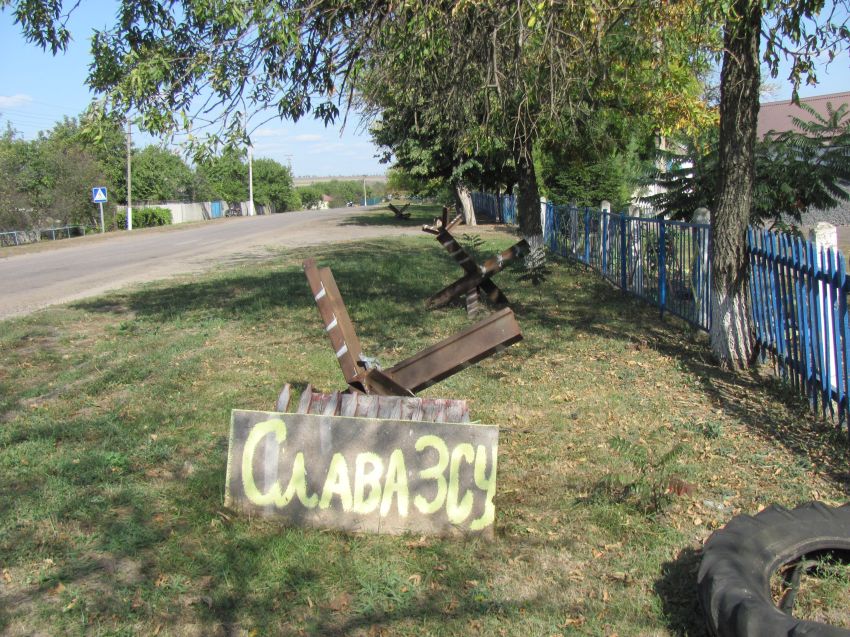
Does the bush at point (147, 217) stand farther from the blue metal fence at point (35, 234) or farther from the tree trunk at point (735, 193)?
the tree trunk at point (735, 193)

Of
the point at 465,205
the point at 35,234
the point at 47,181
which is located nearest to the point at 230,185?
the point at 47,181

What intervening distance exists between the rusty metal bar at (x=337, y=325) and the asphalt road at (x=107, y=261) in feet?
30.0

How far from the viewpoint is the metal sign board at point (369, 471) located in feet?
13.3

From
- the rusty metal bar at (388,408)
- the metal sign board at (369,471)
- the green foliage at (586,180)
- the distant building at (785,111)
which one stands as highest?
the distant building at (785,111)

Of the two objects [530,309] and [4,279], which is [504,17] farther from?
[4,279]

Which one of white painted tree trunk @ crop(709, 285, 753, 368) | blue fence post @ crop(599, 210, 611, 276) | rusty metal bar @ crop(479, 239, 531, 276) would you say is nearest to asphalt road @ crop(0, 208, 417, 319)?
rusty metal bar @ crop(479, 239, 531, 276)

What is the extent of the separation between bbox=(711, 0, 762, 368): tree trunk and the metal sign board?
14.1ft

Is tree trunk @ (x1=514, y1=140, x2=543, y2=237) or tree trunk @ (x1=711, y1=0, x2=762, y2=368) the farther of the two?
tree trunk @ (x1=514, y1=140, x2=543, y2=237)

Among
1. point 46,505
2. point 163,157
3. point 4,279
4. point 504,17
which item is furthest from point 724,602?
point 163,157

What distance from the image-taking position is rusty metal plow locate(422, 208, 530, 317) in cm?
1035

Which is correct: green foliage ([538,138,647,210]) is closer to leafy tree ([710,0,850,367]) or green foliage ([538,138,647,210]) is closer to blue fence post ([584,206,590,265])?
blue fence post ([584,206,590,265])

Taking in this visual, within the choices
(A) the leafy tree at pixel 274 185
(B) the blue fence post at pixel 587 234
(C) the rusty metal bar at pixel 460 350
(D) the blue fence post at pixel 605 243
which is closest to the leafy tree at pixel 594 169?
(B) the blue fence post at pixel 587 234

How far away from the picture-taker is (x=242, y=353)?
8352mm

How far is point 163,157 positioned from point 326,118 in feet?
205
